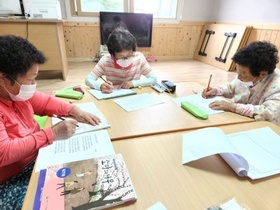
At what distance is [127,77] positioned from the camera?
1612mm

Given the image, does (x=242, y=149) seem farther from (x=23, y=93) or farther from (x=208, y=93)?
(x=23, y=93)

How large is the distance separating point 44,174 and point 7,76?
1.27 ft

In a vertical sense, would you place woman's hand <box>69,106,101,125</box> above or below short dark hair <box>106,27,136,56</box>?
below

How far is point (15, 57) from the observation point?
2.28 ft

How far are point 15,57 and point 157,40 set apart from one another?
4.26m

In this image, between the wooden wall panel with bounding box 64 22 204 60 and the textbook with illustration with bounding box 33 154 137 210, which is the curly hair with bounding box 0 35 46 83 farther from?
the wooden wall panel with bounding box 64 22 204 60

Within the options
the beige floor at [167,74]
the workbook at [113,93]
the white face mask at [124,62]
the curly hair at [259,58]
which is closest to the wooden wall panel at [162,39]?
the beige floor at [167,74]

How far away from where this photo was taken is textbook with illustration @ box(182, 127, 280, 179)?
2.10ft

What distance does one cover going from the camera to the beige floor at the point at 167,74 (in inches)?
118

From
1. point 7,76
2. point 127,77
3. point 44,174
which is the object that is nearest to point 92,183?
point 44,174

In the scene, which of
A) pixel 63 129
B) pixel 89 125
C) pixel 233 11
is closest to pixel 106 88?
pixel 89 125

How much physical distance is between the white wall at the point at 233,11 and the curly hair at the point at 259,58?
9.31ft

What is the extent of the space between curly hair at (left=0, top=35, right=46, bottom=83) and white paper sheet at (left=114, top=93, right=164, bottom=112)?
20.3 inches

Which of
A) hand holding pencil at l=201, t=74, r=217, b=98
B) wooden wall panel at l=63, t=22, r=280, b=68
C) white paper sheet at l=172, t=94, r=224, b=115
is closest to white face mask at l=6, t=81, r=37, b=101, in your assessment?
white paper sheet at l=172, t=94, r=224, b=115
